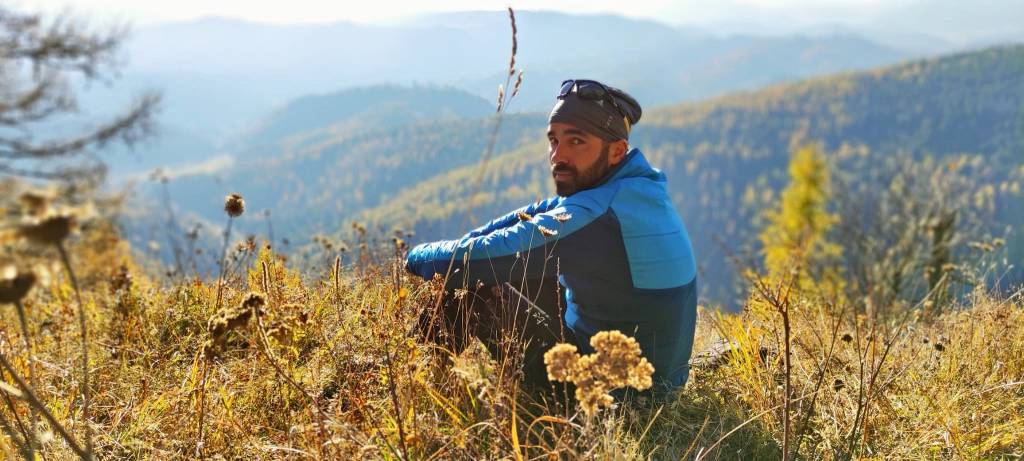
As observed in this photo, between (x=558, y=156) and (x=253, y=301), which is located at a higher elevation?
(x=558, y=156)

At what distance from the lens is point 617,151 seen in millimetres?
3004

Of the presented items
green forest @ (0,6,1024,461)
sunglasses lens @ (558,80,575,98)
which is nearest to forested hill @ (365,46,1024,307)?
green forest @ (0,6,1024,461)

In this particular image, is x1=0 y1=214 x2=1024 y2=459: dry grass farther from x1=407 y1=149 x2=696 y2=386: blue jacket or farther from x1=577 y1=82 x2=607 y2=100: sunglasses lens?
x1=577 y1=82 x2=607 y2=100: sunglasses lens

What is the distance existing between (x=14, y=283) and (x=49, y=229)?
11 centimetres

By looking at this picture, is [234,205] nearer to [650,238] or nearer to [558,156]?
[558,156]

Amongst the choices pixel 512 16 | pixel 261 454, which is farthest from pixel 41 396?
pixel 512 16

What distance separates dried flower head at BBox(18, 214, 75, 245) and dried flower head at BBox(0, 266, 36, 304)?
0.05 metres

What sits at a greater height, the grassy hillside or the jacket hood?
the jacket hood

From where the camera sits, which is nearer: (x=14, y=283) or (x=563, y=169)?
(x=14, y=283)

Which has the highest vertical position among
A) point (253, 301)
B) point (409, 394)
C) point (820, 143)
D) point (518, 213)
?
point (253, 301)

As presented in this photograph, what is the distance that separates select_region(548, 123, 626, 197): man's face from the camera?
295 cm

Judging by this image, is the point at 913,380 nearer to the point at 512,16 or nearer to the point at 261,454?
the point at 512,16

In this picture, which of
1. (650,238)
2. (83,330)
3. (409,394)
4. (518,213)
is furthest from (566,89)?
(83,330)

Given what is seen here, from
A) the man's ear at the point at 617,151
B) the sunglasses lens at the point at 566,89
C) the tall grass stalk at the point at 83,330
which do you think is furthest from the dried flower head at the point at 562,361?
the sunglasses lens at the point at 566,89
